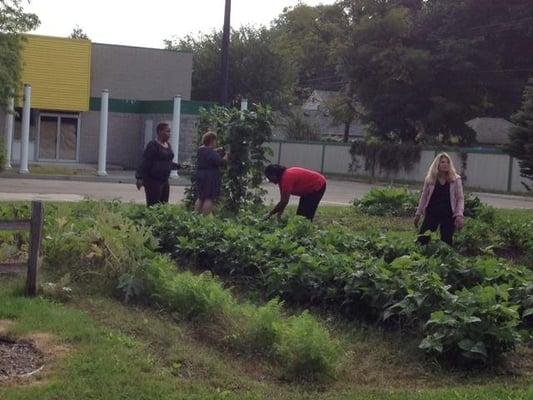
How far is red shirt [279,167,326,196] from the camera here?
1128 cm

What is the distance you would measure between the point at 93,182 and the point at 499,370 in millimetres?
23201

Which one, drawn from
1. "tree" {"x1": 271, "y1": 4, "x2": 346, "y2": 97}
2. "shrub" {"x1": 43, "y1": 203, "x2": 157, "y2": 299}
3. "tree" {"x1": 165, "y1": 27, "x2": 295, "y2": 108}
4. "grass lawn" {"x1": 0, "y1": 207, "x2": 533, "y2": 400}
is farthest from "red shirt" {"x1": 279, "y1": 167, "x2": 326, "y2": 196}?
"tree" {"x1": 271, "y1": 4, "x2": 346, "y2": 97}

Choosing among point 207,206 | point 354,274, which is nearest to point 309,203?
point 207,206

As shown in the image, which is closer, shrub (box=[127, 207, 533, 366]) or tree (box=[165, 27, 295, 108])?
shrub (box=[127, 207, 533, 366])

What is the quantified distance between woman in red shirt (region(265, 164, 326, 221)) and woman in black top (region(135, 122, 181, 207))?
5.41 feet

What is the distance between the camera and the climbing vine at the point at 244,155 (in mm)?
12930

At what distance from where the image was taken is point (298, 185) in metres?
11.5

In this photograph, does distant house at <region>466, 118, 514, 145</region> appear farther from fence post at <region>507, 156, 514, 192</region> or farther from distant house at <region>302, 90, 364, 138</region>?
fence post at <region>507, 156, 514, 192</region>

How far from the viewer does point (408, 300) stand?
6621 millimetres

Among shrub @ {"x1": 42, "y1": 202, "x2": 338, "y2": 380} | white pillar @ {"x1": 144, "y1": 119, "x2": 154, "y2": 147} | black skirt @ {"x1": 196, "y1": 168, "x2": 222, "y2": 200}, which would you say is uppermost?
white pillar @ {"x1": 144, "y1": 119, "x2": 154, "y2": 147}

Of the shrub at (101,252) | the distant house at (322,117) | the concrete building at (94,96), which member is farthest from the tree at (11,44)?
the distant house at (322,117)

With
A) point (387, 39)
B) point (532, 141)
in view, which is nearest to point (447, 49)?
point (387, 39)

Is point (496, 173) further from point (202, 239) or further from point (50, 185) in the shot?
point (202, 239)

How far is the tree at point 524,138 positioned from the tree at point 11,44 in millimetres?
17294
